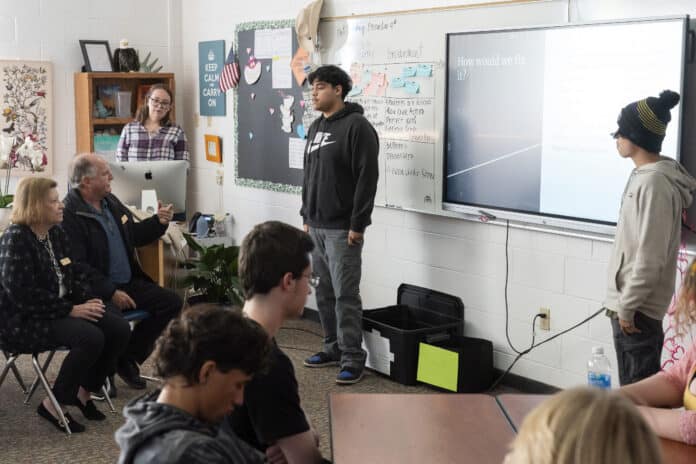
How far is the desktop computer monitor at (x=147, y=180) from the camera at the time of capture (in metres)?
5.27

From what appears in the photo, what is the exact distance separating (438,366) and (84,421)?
5.70 feet

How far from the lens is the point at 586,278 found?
171 inches

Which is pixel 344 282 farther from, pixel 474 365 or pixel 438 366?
pixel 474 365

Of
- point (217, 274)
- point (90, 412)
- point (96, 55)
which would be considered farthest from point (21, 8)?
point (90, 412)

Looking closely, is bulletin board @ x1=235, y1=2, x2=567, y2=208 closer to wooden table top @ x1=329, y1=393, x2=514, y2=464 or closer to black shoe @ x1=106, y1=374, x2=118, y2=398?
black shoe @ x1=106, y1=374, x2=118, y2=398

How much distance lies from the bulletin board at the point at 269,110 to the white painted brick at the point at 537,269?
189cm

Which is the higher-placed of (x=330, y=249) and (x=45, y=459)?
(x=330, y=249)

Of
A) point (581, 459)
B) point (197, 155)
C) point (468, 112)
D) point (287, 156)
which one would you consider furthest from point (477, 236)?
point (581, 459)

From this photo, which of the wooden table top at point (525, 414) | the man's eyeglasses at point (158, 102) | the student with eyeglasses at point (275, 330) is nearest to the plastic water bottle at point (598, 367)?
the wooden table top at point (525, 414)

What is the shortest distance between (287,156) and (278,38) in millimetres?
776

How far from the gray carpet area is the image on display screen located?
108 cm

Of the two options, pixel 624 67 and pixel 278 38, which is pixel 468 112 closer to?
pixel 624 67

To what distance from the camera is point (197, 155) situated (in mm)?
7340

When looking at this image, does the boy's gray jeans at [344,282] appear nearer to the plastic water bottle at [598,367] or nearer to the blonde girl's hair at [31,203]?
the plastic water bottle at [598,367]
